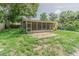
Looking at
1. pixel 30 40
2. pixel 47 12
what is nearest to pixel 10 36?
pixel 30 40

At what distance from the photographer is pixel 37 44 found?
5.32ft

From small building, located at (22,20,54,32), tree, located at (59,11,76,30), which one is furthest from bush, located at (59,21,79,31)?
small building, located at (22,20,54,32)

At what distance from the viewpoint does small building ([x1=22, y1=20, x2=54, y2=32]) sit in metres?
1.62

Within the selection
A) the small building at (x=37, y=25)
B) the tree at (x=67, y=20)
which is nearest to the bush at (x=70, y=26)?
the tree at (x=67, y=20)

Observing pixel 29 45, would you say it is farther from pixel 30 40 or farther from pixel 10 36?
pixel 10 36

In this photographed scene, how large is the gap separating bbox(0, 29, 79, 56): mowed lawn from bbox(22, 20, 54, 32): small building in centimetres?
6

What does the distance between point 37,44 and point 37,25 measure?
179 millimetres

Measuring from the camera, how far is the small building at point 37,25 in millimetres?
1624

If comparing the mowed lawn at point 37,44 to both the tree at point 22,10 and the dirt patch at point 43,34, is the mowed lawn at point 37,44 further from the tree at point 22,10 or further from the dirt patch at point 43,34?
the tree at point 22,10

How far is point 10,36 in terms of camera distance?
163cm

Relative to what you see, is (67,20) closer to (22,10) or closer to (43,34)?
(43,34)

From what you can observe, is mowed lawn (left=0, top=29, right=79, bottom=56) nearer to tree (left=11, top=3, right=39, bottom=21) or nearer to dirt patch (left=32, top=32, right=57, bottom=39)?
dirt patch (left=32, top=32, right=57, bottom=39)

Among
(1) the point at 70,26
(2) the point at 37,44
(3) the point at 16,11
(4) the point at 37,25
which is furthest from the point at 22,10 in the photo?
(1) the point at 70,26

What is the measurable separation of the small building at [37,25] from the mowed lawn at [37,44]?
6 centimetres
